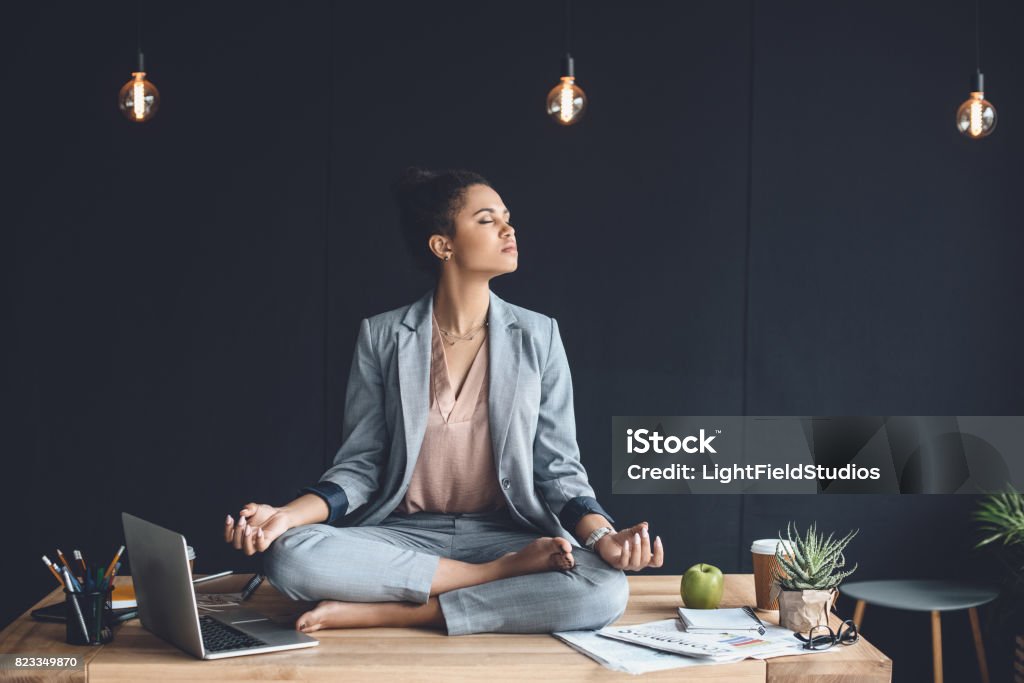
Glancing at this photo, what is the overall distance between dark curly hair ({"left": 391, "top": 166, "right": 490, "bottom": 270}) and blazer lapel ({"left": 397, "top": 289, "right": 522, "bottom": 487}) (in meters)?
0.21

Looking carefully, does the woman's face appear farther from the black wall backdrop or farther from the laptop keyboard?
the laptop keyboard

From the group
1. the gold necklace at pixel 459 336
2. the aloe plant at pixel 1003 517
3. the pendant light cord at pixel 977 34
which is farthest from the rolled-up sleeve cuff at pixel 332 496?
the pendant light cord at pixel 977 34

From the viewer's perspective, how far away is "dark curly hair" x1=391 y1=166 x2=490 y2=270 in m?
3.13

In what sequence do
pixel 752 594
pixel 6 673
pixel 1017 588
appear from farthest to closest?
pixel 1017 588
pixel 752 594
pixel 6 673

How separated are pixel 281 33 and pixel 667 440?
7.63 feet

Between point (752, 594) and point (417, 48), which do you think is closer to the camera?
point (752, 594)

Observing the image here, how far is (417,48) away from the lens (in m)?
4.11

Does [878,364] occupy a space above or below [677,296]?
below

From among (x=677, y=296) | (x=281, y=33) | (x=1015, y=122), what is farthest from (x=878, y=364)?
(x=281, y=33)

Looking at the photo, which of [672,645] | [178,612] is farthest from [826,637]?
[178,612]

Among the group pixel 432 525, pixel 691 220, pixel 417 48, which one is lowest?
pixel 432 525

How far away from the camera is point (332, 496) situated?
2.85 metres

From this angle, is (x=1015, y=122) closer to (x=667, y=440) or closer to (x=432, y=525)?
(x=667, y=440)

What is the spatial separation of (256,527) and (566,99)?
6.14ft
